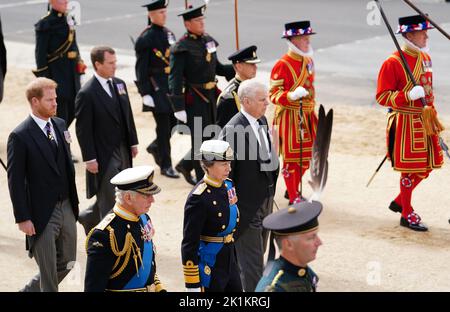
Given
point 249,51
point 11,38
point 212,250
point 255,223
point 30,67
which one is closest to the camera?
point 212,250

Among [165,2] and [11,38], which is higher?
[165,2]

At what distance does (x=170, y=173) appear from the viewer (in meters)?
13.1

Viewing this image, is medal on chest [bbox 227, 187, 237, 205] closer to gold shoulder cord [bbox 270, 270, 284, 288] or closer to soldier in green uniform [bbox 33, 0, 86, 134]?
gold shoulder cord [bbox 270, 270, 284, 288]

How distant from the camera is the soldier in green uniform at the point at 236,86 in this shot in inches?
408

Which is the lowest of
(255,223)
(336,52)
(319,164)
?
(336,52)

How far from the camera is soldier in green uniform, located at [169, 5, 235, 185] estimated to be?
12164 mm

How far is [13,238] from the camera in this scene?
10750mm

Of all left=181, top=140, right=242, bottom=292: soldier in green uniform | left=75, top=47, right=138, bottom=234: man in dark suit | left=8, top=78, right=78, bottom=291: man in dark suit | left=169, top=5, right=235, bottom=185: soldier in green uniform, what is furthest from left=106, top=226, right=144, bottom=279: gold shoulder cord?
left=169, top=5, right=235, bottom=185: soldier in green uniform

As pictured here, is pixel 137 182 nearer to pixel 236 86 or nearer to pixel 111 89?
pixel 111 89

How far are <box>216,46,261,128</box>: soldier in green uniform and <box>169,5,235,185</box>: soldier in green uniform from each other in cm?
177

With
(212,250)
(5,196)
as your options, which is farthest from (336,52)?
(212,250)

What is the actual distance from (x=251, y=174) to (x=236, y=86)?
1826 millimetres
